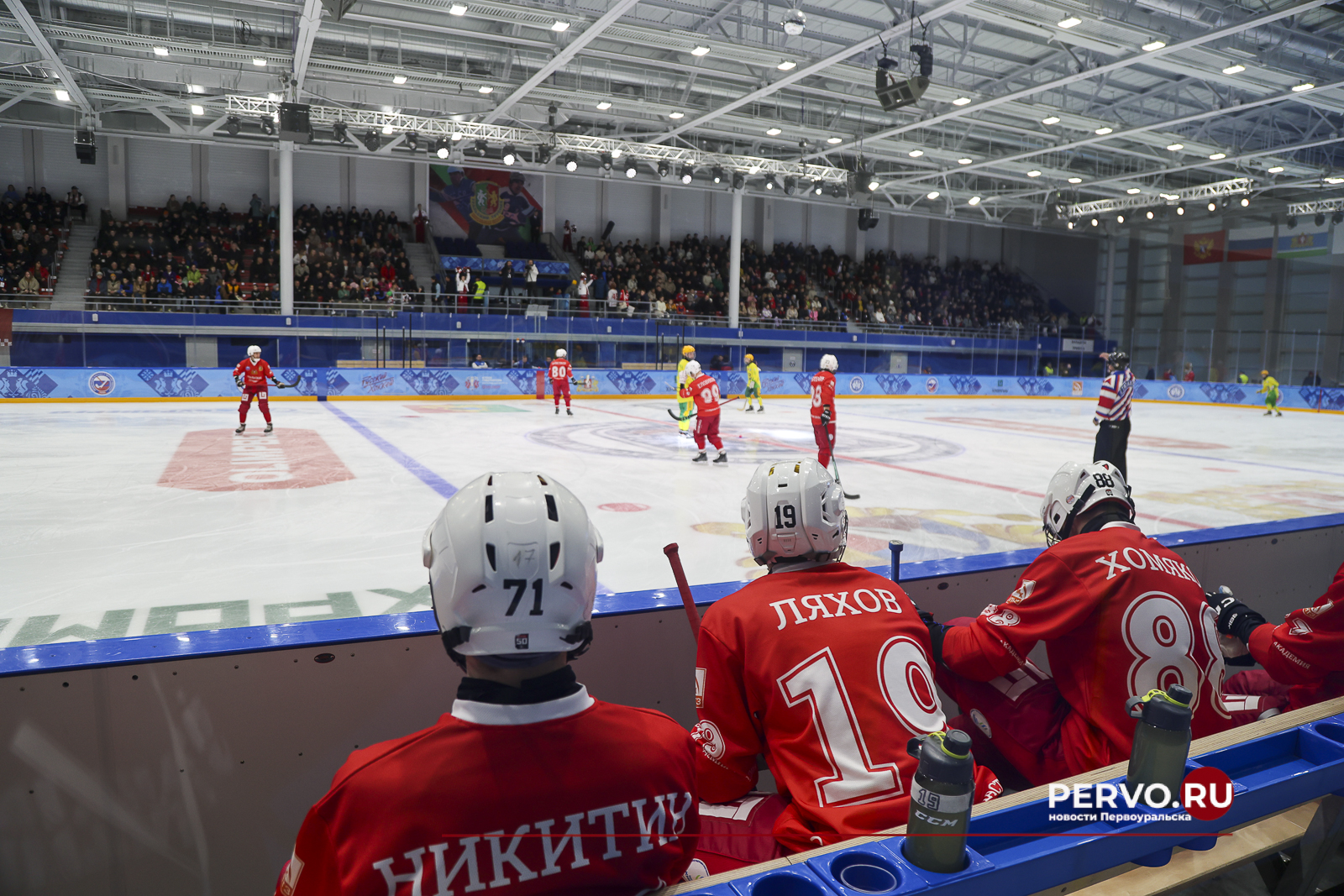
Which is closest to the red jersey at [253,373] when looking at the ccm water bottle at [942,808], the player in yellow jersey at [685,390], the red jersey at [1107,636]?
the player in yellow jersey at [685,390]

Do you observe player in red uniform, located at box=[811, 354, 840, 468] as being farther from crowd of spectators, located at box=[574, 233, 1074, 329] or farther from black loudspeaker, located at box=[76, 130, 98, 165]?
black loudspeaker, located at box=[76, 130, 98, 165]

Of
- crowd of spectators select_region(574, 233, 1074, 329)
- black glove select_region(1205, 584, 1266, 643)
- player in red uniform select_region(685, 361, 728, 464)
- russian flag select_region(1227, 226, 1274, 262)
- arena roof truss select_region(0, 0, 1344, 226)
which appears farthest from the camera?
russian flag select_region(1227, 226, 1274, 262)

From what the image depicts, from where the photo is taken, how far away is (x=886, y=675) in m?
1.81

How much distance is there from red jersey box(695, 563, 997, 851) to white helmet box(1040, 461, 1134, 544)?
844mm

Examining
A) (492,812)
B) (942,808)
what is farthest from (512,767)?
(942,808)

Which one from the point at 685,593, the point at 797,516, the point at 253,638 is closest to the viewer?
the point at 797,516

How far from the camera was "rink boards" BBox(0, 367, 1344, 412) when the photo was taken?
59.2 feet

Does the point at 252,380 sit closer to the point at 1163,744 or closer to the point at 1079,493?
the point at 1079,493

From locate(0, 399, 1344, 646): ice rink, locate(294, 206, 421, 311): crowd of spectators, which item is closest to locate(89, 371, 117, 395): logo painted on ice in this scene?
locate(0, 399, 1344, 646): ice rink

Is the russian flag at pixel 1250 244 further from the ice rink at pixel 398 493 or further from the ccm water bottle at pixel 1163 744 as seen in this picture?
the ccm water bottle at pixel 1163 744

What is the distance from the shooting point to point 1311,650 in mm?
2396

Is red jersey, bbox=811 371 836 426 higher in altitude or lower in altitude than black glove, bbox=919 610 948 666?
higher

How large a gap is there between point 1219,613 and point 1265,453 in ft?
39.6

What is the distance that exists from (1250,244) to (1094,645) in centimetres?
3789
